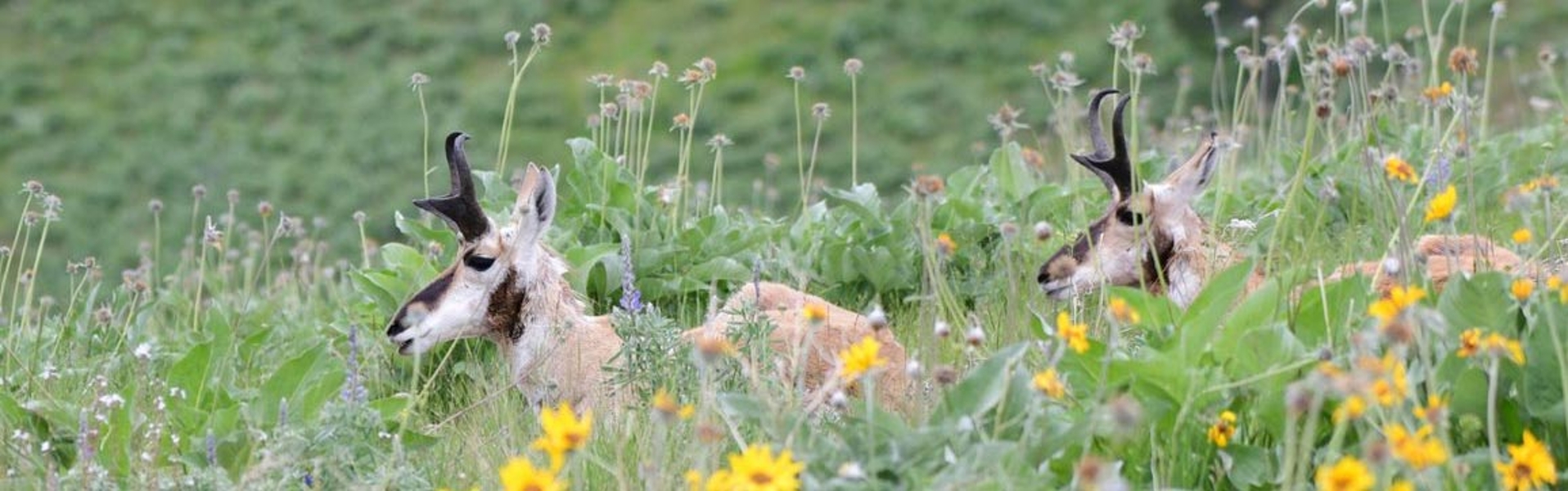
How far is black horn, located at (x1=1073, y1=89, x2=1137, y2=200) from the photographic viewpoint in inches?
249

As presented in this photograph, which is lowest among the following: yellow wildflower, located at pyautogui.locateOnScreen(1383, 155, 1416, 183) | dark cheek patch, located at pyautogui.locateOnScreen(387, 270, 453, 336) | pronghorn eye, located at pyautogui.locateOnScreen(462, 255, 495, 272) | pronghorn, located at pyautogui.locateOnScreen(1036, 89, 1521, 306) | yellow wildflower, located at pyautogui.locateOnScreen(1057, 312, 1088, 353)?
pronghorn, located at pyautogui.locateOnScreen(1036, 89, 1521, 306)

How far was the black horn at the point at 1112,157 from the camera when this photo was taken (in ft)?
20.7

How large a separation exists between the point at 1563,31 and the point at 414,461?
17.3 metres

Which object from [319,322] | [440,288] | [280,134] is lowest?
[280,134]

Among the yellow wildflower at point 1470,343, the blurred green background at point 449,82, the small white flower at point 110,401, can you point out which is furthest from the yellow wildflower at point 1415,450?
the blurred green background at point 449,82

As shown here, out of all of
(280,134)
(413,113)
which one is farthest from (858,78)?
(280,134)

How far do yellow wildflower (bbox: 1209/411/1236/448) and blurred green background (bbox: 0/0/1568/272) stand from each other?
1433 centimetres

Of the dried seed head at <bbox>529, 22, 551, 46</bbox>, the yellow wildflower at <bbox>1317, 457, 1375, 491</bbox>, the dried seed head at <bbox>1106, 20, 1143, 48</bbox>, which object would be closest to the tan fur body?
the dried seed head at <bbox>529, 22, 551, 46</bbox>

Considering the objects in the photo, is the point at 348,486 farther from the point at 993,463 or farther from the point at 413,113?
the point at 413,113

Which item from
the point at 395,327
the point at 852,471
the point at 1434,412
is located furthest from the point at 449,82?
the point at 1434,412

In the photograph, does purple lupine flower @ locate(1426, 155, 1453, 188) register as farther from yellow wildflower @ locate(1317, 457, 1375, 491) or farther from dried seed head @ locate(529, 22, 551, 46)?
dried seed head @ locate(529, 22, 551, 46)

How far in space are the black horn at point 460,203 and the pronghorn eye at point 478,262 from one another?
6 cm

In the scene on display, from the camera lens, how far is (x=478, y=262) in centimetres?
597

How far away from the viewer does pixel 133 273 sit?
724 cm
